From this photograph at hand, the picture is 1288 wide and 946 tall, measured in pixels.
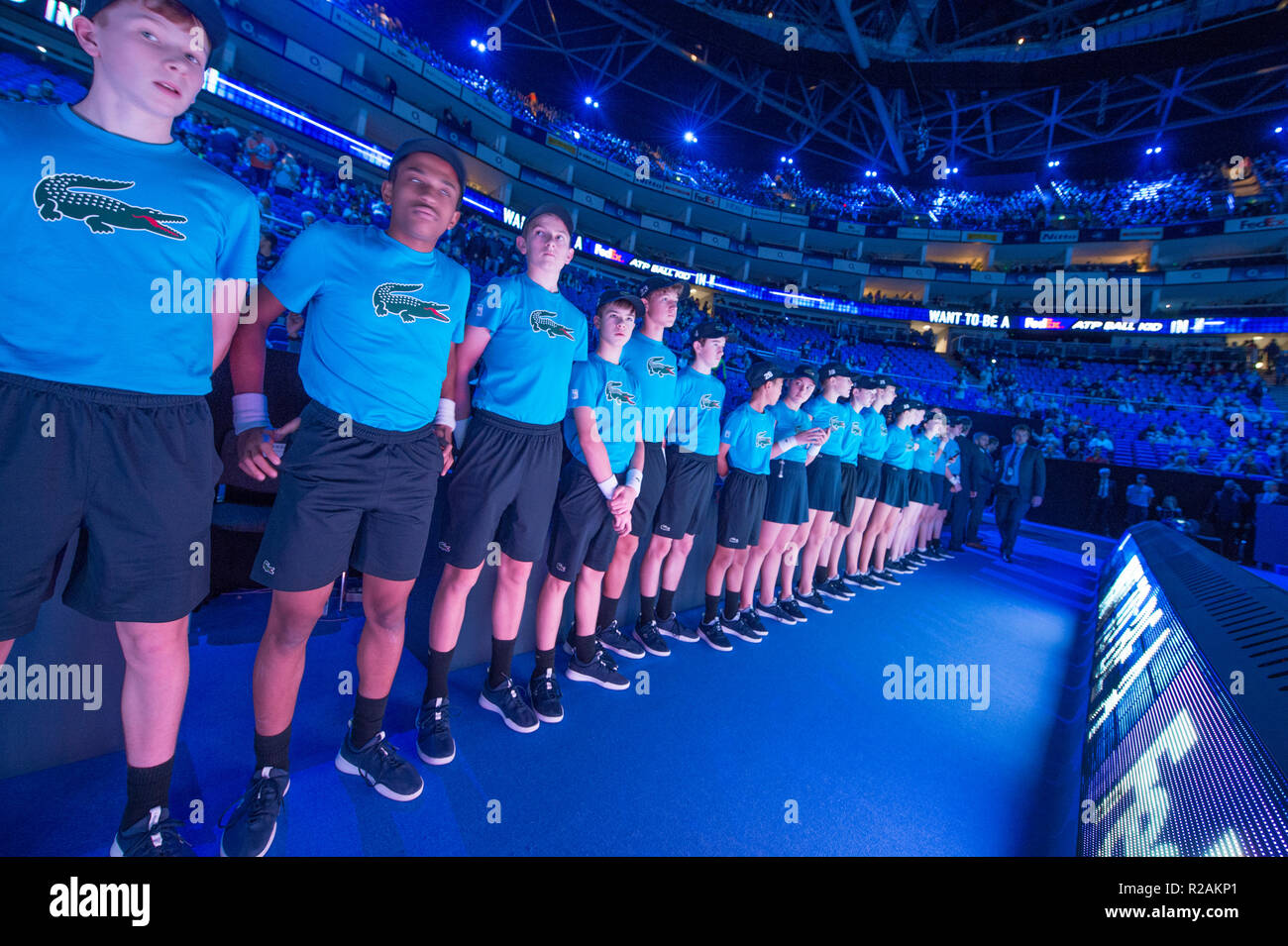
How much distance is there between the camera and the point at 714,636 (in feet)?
11.2

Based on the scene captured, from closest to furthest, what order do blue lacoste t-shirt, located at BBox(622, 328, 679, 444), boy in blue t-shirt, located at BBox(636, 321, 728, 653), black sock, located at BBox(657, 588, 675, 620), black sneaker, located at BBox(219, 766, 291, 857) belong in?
black sneaker, located at BBox(219, 766, 291, 857) < blue lacoste t-shirt, located at BBox(622, 328, 679, 444) < boy in blue t-shirt, located at BBox(636, 321, 728, 653) < black sock, located at BBox(657, 588, 675, 620)

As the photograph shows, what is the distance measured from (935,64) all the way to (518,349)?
69.9 feet

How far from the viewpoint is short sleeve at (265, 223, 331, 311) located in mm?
1492

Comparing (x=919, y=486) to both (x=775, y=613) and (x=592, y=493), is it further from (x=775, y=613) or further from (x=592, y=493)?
(x=592, y=493)

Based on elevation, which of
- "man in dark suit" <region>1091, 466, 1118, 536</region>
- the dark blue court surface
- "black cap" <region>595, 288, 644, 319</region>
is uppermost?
"black cap" <region>595, 288, 644, 319</region>

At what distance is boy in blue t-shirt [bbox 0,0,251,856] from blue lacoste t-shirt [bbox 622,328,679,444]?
1815mm

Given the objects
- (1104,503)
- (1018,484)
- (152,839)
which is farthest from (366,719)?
(1104,503)

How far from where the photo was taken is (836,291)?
29906 mm

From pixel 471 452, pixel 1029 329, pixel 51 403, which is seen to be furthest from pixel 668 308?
pixel 1029 329

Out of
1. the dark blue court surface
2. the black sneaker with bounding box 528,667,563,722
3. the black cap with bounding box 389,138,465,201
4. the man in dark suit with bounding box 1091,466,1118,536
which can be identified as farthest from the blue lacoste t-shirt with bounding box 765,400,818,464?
the man in dark suit with bounding box 1091,466,1118,536

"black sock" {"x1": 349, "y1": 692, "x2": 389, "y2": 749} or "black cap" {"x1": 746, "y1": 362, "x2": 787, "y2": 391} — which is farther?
"black cap" {"x1": 746, "y1": 362, "x2": 787, "y2": 391}
